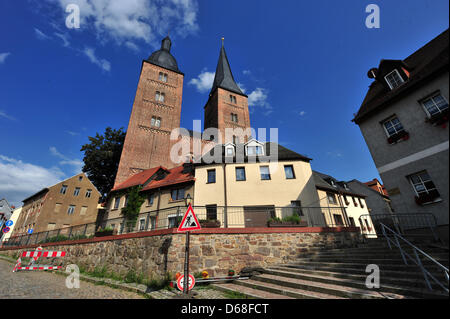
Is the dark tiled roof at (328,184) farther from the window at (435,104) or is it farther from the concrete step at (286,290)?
the concrete step at (286,290)

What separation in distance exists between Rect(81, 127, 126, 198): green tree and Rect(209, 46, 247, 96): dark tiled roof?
23.2 metres

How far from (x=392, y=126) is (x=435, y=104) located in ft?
5.71

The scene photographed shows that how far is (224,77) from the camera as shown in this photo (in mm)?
44938

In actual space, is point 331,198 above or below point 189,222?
above

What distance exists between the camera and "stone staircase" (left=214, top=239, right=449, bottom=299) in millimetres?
4996

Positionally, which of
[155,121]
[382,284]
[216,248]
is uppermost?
[155,121]

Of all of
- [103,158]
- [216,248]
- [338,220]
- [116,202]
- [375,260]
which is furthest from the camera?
[103,158]

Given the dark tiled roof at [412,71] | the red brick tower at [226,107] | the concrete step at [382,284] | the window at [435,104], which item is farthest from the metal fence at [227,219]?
→ the red brick tower at [226,107]

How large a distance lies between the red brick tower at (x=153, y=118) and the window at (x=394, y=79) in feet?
85.9

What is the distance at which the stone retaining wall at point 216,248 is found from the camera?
28.8 feet

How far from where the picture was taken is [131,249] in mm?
10102

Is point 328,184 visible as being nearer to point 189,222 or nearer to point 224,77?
point 189,222

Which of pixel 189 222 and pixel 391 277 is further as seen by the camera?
pixel 189 222

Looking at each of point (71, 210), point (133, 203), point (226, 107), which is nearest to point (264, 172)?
point (133, 203)
